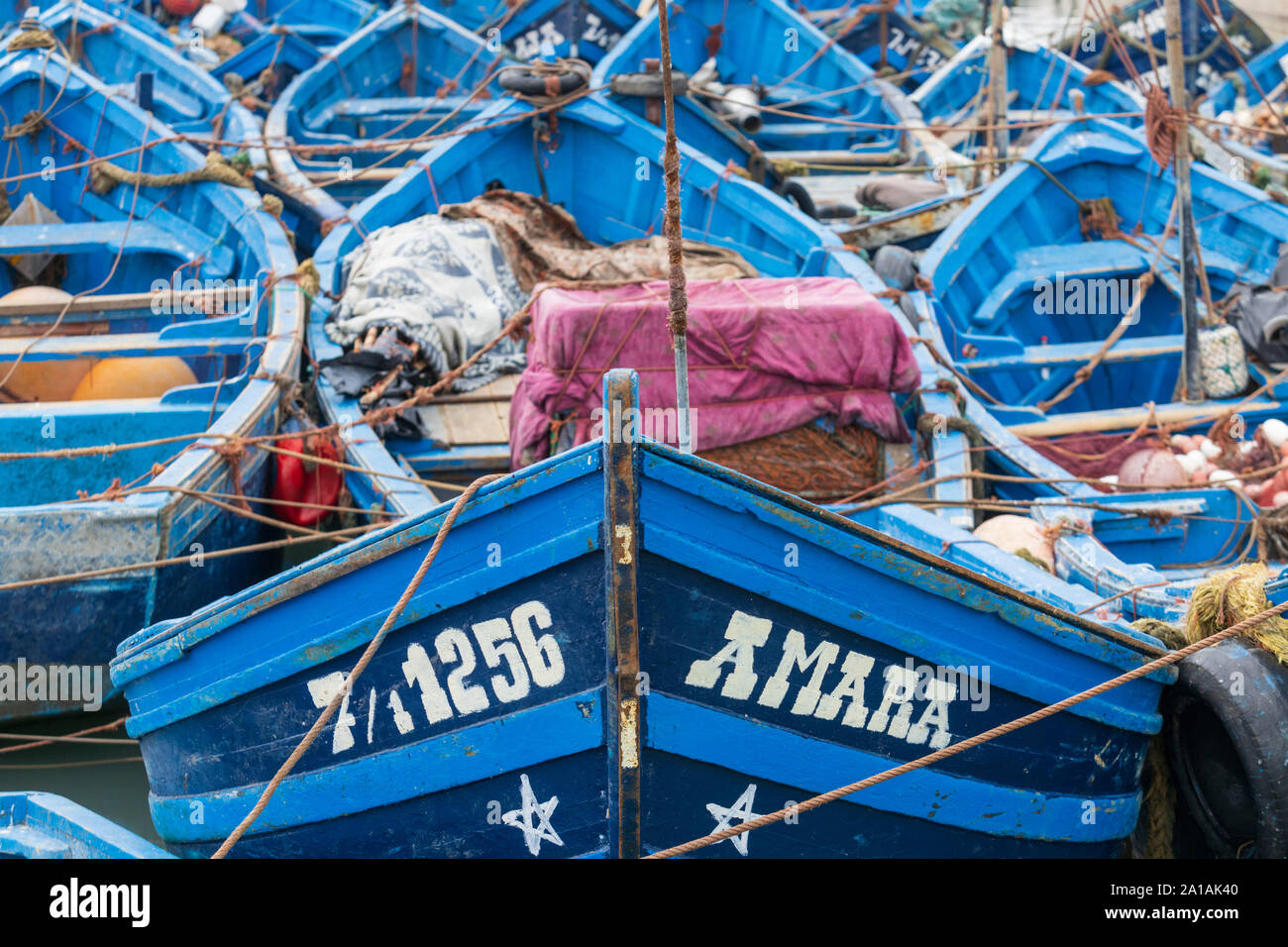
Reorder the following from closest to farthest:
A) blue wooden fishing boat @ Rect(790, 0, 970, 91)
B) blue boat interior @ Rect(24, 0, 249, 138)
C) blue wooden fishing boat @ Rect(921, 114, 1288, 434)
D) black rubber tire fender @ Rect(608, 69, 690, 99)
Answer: blue wooden fishing boat @ Rect(921, 114, 1288, 434) < black rubber tire fender @ Rect(608, 69, 690, 99) < blue boat interior @ Rect(24, 0, 249, 138) < blue wooden fishing boat @ Rect(790, 0, 970, 91)

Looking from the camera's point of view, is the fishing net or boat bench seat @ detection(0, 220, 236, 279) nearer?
the fishing net

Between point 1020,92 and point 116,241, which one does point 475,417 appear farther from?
point 1020,92

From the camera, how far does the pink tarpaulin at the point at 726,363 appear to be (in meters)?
5.52

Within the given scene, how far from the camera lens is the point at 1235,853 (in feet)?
13.0

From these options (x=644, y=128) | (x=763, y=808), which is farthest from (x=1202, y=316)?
(x=763, y=808)

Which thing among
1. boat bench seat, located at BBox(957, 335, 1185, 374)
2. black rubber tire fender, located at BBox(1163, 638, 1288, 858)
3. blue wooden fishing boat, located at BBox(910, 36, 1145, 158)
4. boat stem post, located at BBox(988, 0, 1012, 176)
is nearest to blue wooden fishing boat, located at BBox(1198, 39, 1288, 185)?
blue wooden fishing boat, located at BBox(910, 36, 1145, 158)

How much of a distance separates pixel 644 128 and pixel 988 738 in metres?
5.93

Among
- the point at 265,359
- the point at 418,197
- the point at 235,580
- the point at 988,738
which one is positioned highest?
the point at 418,197

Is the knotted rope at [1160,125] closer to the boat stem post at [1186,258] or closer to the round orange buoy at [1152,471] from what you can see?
the boat stem post at [1186,258]

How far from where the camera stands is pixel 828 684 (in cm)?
369

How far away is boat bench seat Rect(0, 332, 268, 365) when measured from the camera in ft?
22.8

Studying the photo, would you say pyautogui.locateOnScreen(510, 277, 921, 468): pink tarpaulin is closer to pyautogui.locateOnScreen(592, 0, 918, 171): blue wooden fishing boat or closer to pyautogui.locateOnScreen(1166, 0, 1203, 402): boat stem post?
pyautogui.locateOnScreen(1166, 0, 1203, 402): boat stem post

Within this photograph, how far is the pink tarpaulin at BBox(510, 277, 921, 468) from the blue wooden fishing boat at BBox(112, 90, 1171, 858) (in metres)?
1.85
